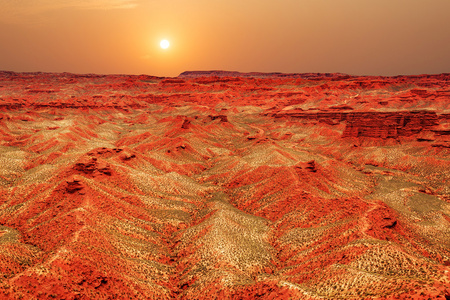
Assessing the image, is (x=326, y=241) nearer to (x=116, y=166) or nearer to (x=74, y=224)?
(x=74, y=224)

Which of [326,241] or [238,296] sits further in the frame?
[326,241]

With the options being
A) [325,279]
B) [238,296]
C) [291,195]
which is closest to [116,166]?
[291,195]

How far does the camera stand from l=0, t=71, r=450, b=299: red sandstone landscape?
996 inches

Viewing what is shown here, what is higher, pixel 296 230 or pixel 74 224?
pixel 74 224

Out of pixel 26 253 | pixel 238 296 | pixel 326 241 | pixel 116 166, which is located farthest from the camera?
pixel 116 166

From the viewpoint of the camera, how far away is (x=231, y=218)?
4444cm

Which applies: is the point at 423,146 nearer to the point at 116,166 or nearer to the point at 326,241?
the point at 326,241

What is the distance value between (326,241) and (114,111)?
168408 millimetres

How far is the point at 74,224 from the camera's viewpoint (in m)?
34.9

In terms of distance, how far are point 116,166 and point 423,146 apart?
278 feet

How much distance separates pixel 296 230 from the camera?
4088cm

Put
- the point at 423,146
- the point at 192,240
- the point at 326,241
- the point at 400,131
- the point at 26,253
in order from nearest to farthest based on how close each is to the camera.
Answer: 1. the point at 26,253
2. the point at 326,241
3. the point at 192,240
4. the point at 423,146
5. the point at 400,131

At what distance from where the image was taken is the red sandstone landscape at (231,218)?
2530 centimetres

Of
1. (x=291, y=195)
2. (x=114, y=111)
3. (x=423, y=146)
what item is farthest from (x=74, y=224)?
(x=114, y=111)
